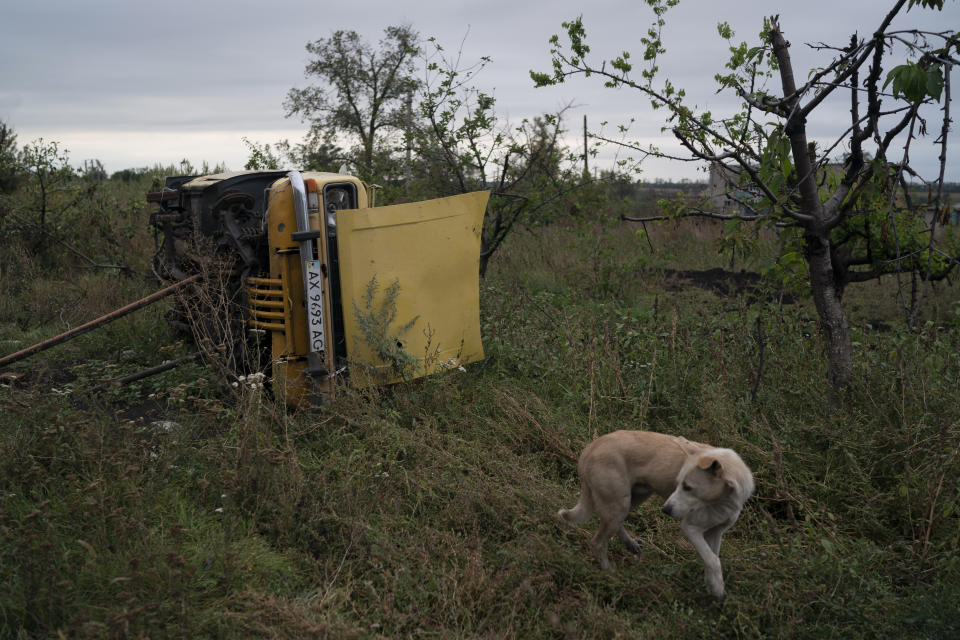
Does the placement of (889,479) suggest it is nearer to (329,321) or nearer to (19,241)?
(329,321)

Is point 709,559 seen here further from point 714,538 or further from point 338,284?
point 338,284

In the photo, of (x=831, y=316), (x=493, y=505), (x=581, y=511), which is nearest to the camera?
(x=581, y=511)

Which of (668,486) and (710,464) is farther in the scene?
(668,486)

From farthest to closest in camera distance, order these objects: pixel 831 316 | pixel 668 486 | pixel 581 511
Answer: pixel 831 316
pixel 581 511
pixel 668 486

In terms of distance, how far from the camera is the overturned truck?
5383 mm

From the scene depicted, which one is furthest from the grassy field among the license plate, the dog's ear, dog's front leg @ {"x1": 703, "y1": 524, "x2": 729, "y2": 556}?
the dog's ear

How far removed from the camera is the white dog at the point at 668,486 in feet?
10.5

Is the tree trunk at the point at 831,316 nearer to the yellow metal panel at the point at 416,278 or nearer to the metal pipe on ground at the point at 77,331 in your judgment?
the yellow metal panel at the point at 416,278

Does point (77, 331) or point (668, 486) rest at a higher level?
point (77, 331)

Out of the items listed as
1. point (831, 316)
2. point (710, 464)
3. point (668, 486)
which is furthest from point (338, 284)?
point (831, 316)

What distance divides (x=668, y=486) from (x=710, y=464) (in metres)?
0.34

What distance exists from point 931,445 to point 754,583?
171 cm

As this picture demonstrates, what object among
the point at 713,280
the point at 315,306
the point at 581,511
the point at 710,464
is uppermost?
the point at 315,306

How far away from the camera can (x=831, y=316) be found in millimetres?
4883
